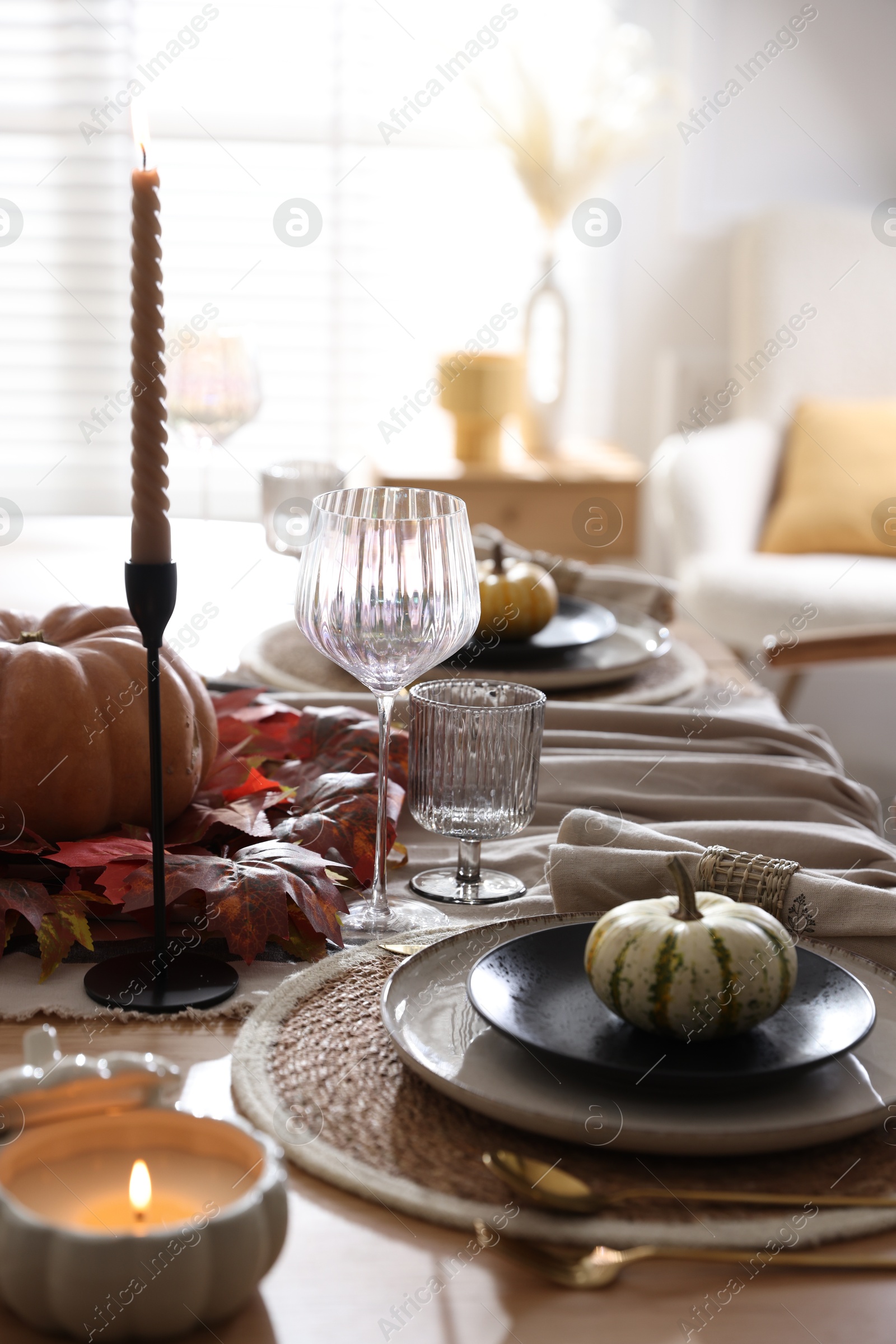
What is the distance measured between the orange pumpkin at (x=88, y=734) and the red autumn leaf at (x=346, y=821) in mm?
76

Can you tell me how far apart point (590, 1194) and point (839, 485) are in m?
2.64

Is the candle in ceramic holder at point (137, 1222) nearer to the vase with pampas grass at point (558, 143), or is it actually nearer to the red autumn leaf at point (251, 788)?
the red autumn leaf at point (251, 788)

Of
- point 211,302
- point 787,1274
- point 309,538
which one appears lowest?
point 787,1274

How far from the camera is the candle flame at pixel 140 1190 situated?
448 mm

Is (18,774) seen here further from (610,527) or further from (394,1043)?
(610,527)

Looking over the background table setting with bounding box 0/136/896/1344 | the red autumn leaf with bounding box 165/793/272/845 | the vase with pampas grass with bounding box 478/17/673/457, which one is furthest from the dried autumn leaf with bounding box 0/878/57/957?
the vase with pampas grass with bounding box 478/17/673/457

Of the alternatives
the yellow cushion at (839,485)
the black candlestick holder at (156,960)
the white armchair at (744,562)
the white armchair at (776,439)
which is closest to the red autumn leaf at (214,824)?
the black candlestick holder at (156,960)

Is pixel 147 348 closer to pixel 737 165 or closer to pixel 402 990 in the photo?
pixel 402 990

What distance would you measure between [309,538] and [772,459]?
248 centimetres

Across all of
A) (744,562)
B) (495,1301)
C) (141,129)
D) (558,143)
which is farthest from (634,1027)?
(558,143)

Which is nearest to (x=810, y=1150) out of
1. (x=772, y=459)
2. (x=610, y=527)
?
(x=610, y=527)

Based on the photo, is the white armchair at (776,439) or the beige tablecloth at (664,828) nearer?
the beige tablecloth at (664,828)

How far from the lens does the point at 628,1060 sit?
545 mm

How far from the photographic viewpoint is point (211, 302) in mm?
3650
